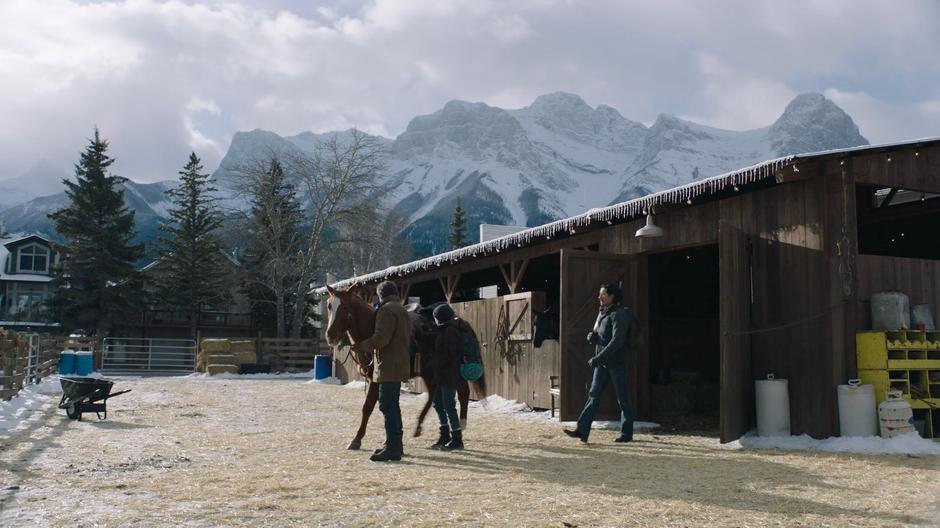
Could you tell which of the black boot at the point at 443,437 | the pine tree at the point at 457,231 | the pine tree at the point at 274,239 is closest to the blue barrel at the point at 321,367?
the pine tree at the point at 274,239

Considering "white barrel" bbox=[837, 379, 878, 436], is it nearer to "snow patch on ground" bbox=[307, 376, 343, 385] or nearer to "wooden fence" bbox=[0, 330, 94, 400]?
"wooden fence" bbox=[0, 330, 94, 400]

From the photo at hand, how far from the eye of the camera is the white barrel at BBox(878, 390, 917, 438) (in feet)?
28.2

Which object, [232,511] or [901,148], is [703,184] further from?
[232,511]

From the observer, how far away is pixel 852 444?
855cm

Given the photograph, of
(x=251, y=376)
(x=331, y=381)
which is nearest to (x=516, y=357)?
(x=331, y=381)

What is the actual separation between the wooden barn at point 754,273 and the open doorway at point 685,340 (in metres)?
0.06

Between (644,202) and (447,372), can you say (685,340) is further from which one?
(447,372)

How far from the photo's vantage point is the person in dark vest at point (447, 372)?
28.9ft

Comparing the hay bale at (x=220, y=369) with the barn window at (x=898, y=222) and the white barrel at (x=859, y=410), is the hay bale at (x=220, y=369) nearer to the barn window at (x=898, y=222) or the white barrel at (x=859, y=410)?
the barn window at (x=898, y=222)

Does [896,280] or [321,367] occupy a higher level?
[896,280]

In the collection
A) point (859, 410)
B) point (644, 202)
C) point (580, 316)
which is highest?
point (644, 202)

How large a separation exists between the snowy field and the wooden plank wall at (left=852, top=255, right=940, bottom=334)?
68.2 inches

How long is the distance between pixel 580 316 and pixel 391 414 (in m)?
4.42

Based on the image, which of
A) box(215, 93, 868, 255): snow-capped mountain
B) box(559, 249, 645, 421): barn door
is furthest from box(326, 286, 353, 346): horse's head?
box(215, 93, 868, 255): snow-capped mountain
